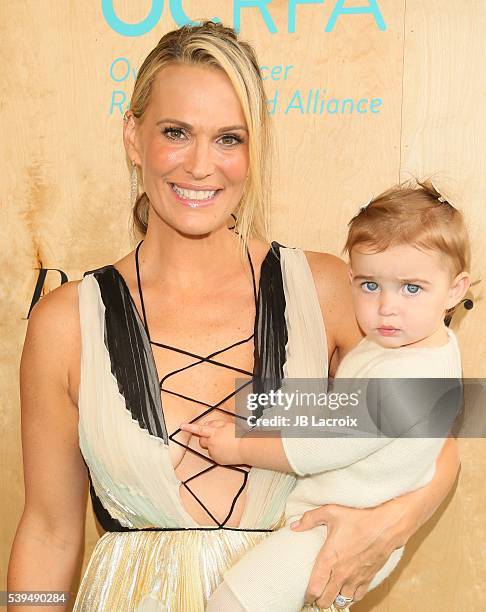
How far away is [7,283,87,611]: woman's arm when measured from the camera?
169cm

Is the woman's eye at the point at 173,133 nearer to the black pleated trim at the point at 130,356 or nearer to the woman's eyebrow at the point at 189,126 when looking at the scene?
the woman's eyebrow at the point at 189,126

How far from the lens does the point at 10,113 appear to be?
90.2 inches

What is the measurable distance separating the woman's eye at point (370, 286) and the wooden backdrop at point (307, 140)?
66cm

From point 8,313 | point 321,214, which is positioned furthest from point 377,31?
point 8,313

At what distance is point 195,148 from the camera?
165 cm

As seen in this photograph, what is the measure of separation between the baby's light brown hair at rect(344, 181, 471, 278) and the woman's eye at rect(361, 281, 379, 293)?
0.22ft

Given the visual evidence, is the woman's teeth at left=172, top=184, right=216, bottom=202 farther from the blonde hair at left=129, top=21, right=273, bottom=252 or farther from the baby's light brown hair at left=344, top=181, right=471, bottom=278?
the baby's light brown hair at left=344, top=181, right=471, bottom=278

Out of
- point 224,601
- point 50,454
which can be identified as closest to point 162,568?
point 224,601

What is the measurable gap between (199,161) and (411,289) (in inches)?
17.0

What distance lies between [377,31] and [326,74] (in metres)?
0.15

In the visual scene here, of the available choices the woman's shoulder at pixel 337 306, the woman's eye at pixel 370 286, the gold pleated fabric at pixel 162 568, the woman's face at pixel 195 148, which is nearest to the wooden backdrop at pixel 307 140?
the woman's shoulder at pixel 337 306

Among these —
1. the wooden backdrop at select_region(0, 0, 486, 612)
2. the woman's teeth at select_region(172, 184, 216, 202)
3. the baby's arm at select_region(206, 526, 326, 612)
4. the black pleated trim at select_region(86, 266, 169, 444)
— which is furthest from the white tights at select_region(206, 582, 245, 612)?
the wooden backdrop at select_region(0, 0, 486, 612)

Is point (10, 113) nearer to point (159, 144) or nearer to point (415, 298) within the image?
point (159, 144)

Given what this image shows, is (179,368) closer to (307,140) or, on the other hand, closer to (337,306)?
(337,306)
